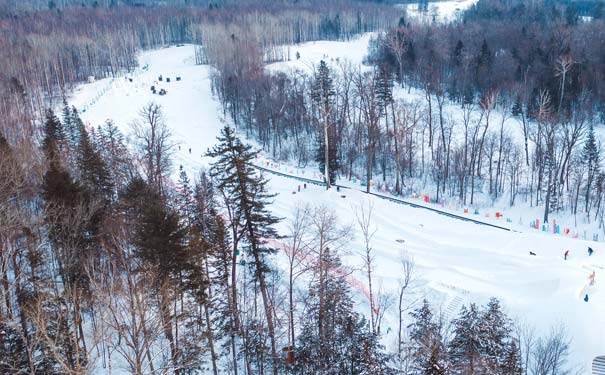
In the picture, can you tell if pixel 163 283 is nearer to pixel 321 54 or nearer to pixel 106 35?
pixel 321 54

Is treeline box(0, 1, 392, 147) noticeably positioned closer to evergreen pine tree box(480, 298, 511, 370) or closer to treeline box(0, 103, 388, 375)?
treeline box(0, 103, 388, 375)

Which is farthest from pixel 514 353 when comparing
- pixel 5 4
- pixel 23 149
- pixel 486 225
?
pixel 5 4

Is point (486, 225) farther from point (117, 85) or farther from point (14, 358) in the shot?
point (117, 85)

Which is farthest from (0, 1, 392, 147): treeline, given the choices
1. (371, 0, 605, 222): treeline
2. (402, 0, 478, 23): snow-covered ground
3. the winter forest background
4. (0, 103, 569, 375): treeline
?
(371, 0, 605, 222): treeline

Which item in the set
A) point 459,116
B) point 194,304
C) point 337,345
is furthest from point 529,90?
point 194,304

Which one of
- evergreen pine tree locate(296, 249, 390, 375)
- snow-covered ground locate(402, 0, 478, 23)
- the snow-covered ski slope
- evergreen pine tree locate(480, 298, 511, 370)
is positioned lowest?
the snow-covered ski slope

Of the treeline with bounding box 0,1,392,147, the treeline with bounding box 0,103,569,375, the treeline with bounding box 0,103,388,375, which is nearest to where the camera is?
the treeline with bounding box 0,103,569,375
